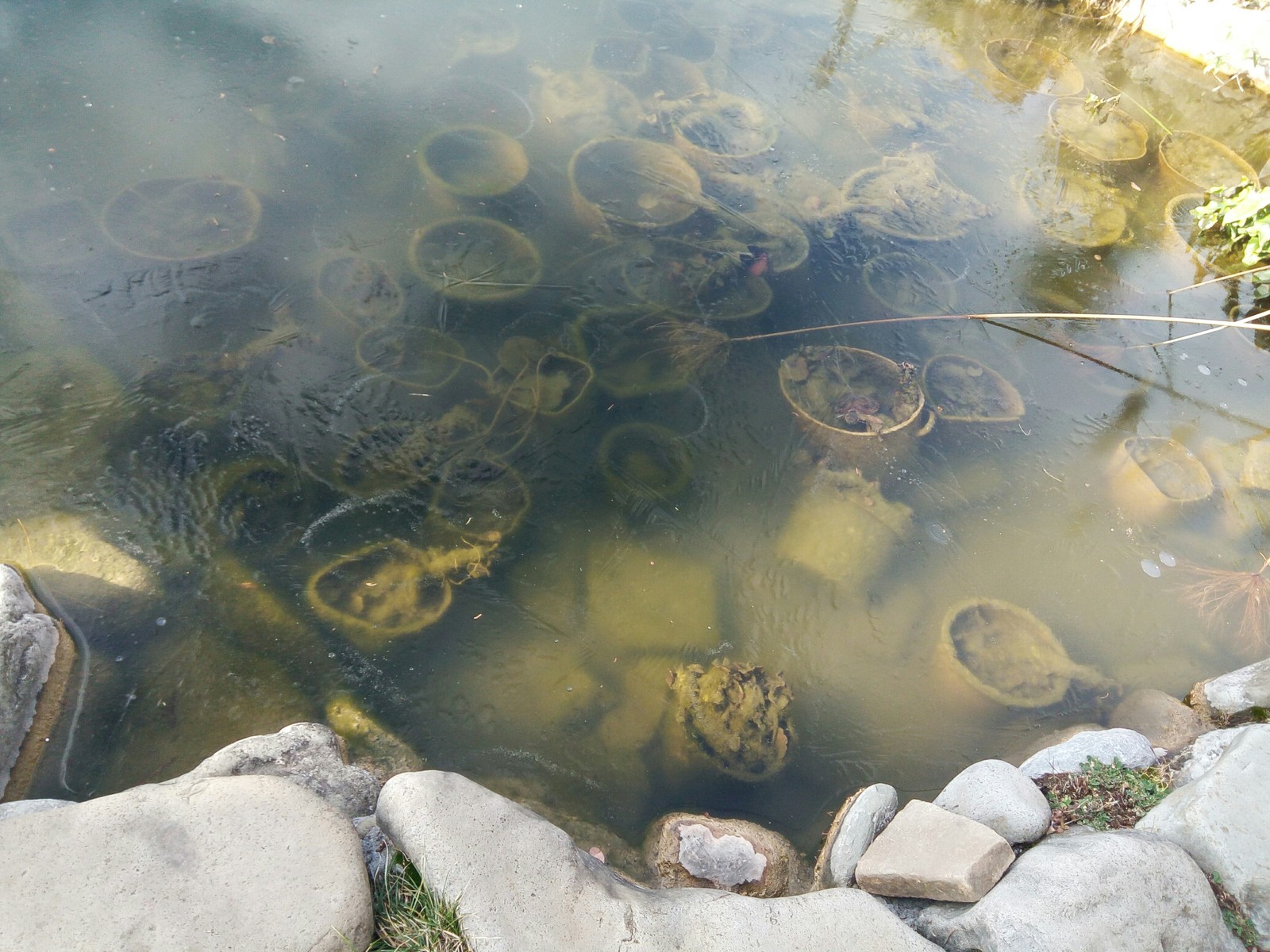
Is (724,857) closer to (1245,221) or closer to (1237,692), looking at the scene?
(1237,692)


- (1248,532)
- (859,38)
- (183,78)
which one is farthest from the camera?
(859,38)

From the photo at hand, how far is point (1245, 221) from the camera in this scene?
5926mm

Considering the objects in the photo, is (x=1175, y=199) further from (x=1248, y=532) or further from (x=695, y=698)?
(x=695, y=698)

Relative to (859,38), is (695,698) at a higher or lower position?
lower

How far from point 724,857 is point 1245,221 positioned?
6.32 meters

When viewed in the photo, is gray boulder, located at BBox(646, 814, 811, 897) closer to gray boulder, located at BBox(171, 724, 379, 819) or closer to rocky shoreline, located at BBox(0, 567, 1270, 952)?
rocky shoreline, located at BBox(0, 567, 1270, 952)

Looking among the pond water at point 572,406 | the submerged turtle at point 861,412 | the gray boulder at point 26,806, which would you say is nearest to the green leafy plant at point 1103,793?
the pond water at point 572,406

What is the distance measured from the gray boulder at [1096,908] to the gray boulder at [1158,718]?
1261 millimetres

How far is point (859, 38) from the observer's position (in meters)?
7.49

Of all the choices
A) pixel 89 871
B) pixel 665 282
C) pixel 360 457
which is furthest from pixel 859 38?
pixel 89 871

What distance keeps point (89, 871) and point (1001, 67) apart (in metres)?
9.20

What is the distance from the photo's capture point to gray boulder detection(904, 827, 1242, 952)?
241 centimetres

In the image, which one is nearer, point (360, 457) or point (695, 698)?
point (695, 698)

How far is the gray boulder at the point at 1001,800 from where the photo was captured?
2.91 m
